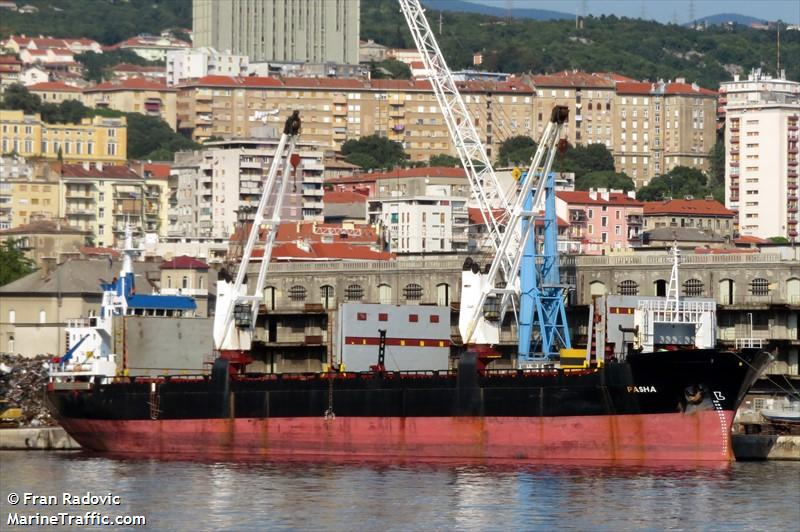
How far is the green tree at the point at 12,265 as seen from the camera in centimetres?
13275

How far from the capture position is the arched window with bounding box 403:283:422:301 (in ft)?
308

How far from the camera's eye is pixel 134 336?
3332 inches

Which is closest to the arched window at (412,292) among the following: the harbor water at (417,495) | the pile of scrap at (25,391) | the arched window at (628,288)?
the arched window at (628,288)

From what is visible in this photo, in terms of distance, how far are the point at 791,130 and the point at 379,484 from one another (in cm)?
13247

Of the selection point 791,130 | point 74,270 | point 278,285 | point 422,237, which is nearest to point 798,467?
point 278,285

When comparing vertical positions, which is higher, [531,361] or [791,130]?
[791,130]

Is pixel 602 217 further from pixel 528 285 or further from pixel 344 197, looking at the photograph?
pixel 528 285

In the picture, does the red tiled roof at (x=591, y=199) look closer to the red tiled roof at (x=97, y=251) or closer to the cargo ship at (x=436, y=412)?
the red tiled roof at (x=97, y=251)

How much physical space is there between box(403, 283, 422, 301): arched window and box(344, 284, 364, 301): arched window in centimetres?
237

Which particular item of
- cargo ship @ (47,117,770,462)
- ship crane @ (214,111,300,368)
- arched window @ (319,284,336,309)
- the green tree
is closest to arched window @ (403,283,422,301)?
arched window @ (319,284,336,309)

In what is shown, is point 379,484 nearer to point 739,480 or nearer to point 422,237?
point 739,480

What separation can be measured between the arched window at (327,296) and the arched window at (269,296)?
255 centimetres

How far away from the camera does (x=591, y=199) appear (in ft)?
559

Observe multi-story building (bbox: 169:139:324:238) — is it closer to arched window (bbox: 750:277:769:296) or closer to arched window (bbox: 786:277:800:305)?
arched window (bbox: 750:277:769:296)
